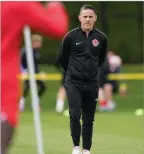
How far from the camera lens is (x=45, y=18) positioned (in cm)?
525

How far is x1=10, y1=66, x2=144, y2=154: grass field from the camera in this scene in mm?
10586

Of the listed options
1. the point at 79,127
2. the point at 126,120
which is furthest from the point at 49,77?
the point at 79,127

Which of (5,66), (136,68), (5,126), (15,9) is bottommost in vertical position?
(136,68)

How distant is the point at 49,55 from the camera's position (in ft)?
107

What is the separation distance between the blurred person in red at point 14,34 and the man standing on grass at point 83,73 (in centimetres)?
367

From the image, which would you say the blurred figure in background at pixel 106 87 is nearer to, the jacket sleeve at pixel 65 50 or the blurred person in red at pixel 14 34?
the jacket sleeve at pixel 65 50

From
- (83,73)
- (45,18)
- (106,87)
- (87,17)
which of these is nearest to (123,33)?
(106,87)

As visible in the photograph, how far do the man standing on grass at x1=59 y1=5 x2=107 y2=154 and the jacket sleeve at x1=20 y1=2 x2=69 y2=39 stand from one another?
3.59 metres

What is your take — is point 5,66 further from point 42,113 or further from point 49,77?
point 49,77

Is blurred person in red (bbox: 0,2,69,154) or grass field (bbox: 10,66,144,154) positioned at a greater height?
blurred person in red (bbox: 0,2,69,154)

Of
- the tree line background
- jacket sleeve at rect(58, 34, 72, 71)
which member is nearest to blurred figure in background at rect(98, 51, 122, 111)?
the tree line background

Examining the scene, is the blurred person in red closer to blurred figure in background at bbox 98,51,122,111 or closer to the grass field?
the grass field

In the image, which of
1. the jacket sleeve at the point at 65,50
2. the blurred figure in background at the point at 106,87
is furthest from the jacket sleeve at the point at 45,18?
the blurred figure in background at the point at 106,87

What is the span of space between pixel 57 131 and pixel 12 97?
8204 millimetres
